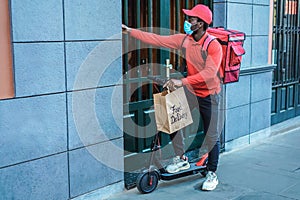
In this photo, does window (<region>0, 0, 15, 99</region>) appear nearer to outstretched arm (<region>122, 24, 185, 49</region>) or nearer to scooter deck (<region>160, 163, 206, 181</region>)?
outstretched arm (<region>122, 24, 185, 49</region>)

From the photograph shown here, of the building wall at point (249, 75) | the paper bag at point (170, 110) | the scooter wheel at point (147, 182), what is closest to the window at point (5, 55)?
the paper bag at point (170, 110)

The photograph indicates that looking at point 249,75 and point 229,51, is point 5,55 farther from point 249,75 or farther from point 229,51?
point 249,75

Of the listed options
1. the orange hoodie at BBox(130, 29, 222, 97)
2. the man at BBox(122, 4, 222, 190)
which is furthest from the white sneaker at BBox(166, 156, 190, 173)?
the orange hoodie at BBox(130, 29, 222, 97)

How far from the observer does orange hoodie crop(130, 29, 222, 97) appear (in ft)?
16.9

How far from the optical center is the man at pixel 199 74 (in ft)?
16.9

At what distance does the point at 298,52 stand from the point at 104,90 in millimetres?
5856

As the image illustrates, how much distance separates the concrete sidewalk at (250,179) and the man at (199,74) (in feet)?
0.77

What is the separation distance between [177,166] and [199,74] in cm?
121

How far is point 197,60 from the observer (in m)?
5.38

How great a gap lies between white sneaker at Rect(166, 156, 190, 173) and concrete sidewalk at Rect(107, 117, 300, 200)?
0.77 feet

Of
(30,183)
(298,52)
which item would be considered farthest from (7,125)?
(298,52)

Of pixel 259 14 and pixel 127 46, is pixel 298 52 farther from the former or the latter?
pixel 127 46

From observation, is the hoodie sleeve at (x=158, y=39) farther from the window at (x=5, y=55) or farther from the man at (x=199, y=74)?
the window at (x=5, y=55)

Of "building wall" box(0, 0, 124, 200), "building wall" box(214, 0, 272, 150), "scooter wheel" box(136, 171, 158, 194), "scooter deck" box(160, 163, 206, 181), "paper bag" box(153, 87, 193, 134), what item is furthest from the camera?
"building wall" box(214, 0, 272, 150)
